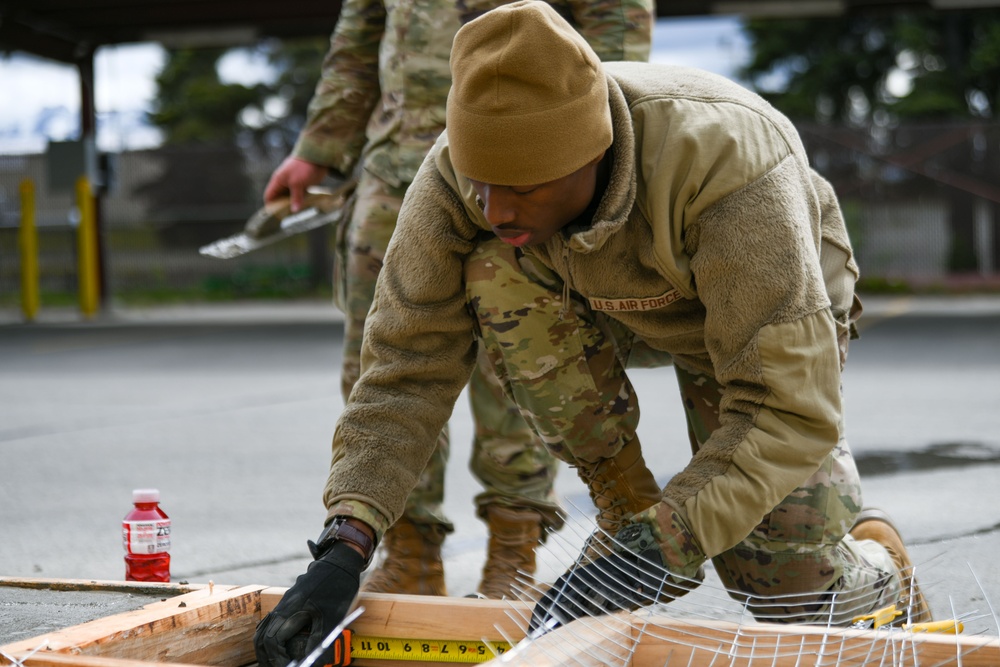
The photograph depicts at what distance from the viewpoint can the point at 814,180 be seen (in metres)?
2.44

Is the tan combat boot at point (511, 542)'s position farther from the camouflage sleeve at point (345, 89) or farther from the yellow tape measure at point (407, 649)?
the camouflage sleeve at point (345, 89)

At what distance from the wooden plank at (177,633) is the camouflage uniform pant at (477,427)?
2.27 feet

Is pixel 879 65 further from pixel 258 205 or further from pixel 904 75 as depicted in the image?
pixel 258 205

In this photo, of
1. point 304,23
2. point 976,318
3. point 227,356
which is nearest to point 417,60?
point 227,356

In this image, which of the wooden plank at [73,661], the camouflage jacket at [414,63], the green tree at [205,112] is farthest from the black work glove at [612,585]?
the green tree at [205,112]

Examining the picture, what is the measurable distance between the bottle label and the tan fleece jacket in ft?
2.24

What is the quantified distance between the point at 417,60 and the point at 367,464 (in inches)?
46.7

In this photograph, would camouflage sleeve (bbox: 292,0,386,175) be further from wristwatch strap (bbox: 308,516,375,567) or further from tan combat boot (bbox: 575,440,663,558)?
wristwatch strap (bbox: 308,516,375,567)

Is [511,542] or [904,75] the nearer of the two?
[511,542]

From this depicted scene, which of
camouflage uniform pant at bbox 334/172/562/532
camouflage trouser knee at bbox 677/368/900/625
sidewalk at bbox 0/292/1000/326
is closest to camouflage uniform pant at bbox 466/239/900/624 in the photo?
camouflage trouser knee at bbox 677/368/900/625

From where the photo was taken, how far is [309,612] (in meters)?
2.03

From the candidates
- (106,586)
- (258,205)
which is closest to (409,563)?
(106,586)

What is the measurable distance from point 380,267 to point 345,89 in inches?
23.0

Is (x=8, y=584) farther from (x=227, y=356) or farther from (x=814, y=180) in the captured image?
(x=227, y=356)
